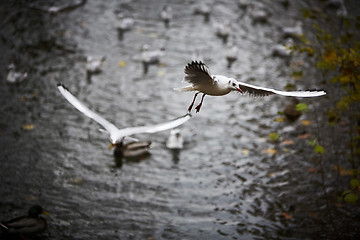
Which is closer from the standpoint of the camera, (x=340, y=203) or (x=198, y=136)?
(x=340, y=203)

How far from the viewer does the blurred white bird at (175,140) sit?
7965 mm

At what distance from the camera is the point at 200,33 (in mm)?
11961

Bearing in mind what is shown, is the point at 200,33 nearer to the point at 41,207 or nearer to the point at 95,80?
the point at 95,80

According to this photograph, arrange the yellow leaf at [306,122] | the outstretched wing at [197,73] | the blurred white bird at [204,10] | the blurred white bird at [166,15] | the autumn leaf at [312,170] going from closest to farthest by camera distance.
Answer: the outstretched wing at [197,73] < the autumn leaf at [312,170] < the yellow leaf at [306,122] < the blurred white bird at [166,15] < the blurred white bird at [204,10]

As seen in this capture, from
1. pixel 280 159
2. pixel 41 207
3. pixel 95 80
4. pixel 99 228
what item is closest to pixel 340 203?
pixel 280 159

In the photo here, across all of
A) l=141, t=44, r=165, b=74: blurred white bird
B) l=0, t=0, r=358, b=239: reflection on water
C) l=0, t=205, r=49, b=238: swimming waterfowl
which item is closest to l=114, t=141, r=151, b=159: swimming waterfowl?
l=0, t=0, r=358, b=239: reflection on water

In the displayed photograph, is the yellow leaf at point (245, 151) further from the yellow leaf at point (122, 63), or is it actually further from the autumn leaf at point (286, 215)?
the yellow leaf at point (122, 63)

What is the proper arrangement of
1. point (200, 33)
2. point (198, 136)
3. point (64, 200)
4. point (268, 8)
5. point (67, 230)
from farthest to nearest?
1. point (268, 8)
2. point (200, 33)
3. point (198, 136)
4. point (64, 200)
5. point (67, 230)

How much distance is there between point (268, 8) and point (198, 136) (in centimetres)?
678

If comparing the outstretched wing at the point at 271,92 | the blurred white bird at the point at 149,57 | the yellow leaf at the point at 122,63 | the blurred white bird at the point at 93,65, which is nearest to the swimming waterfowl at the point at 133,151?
the blurred white bird at the point at 93,65

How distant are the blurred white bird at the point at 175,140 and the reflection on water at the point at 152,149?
0.15 m

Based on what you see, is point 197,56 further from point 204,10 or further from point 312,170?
point 312,170

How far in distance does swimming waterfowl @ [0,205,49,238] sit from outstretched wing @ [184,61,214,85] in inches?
159

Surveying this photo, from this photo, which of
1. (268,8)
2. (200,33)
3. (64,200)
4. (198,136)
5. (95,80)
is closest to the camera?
(64,200)
